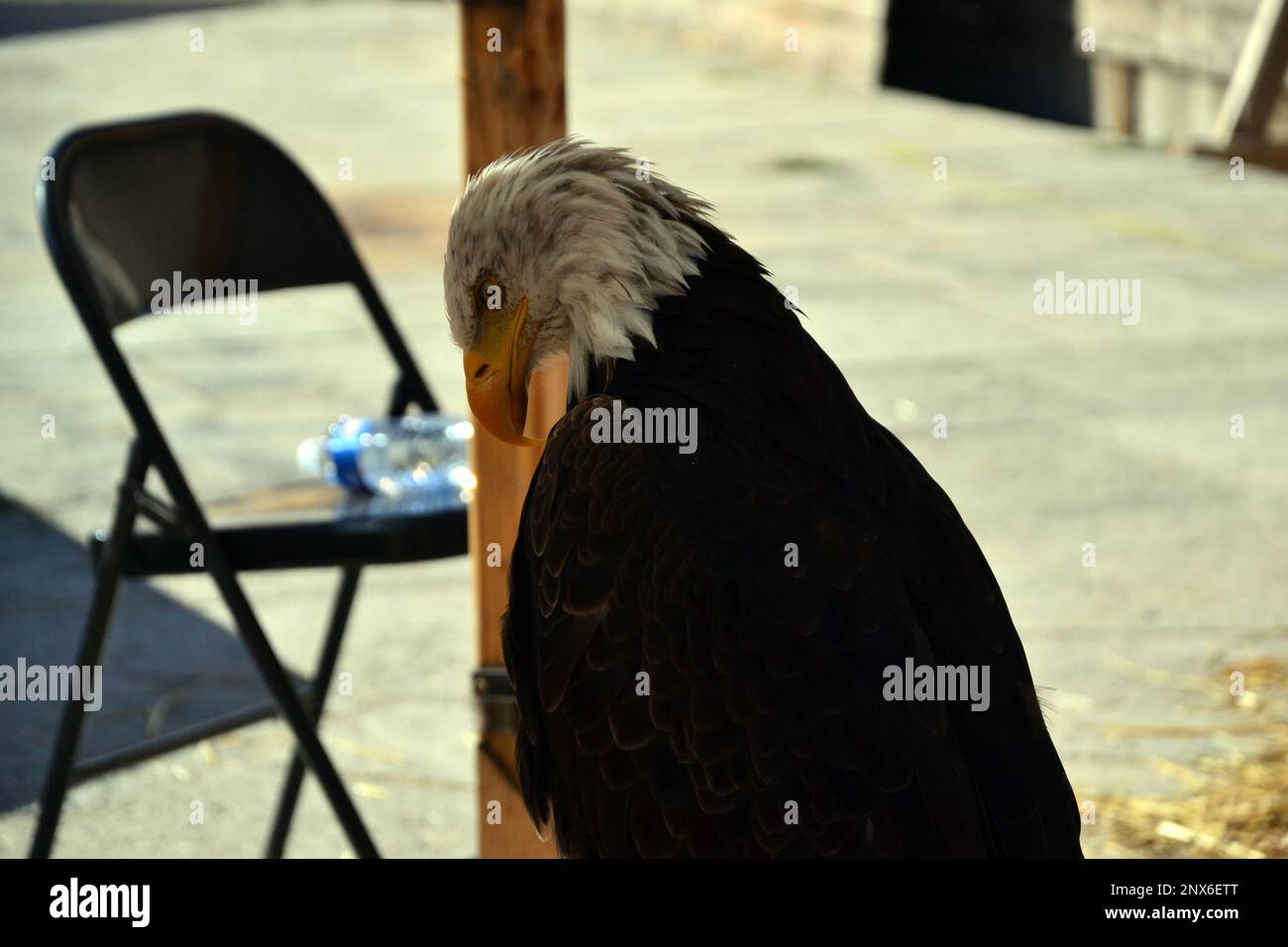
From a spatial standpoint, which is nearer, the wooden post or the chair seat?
the wooden post

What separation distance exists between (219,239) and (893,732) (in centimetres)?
201

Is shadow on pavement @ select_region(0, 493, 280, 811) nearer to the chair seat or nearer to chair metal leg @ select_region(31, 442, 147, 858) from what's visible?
chair metal leg @ select_region(31, 442, 147, 858)

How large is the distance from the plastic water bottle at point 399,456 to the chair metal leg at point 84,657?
0.59 m

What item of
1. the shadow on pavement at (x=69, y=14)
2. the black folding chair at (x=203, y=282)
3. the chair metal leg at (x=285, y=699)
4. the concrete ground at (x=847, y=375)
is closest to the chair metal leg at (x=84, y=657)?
the black folding chair at (x=203, y=282)

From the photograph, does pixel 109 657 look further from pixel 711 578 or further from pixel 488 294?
pixel 711 578

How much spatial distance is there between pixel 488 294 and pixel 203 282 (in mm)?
1297

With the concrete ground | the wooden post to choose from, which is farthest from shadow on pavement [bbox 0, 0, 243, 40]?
the wooden post

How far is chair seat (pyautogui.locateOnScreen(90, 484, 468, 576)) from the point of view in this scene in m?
3.01

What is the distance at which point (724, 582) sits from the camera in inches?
82.7

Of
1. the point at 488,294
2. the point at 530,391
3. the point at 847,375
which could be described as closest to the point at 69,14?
the point at 847,375

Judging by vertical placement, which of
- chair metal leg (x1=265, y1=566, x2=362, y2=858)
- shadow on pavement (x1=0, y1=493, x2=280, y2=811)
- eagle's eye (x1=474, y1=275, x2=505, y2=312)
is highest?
eagle's eye (x1=474, y1=275, x2=505, y2=312)

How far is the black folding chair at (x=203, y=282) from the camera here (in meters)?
2.95

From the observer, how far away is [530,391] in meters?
2.69

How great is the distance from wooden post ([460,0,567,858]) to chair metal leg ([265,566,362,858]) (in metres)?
0.44
